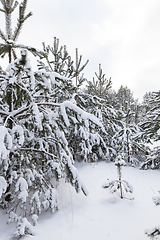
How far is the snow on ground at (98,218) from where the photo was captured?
97.4 inches

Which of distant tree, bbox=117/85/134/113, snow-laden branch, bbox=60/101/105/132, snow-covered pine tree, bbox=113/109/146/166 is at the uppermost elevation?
distant tree, bbox=117/85/134/113

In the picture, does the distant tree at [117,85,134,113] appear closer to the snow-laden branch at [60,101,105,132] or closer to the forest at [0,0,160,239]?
the forest at [0,0,160,239]

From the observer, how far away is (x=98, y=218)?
2.90 m

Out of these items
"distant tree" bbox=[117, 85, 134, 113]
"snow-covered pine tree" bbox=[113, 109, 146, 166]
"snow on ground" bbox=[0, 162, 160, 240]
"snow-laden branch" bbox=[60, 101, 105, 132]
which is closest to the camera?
"snow on ground" bbox=[0, 162, 160, 240]

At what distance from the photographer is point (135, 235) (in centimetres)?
241

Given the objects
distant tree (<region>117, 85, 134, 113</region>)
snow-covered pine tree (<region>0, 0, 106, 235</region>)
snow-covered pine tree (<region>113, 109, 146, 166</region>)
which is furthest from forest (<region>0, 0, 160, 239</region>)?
distant tree (<region>117, 85, 134, 113</region>)

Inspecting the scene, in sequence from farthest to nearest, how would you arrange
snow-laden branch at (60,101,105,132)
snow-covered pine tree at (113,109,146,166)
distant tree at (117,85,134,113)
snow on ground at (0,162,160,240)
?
1. distant tree at (117,85,134,113)
2. snow-covered pine tree at (113,109,146,166)
3. snow-laden branch at (60,101,105,132)
4. snow on ground at (0,162,160,240)

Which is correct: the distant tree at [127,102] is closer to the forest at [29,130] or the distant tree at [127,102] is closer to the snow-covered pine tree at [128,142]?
the snow-covered pine tree at [128,142]

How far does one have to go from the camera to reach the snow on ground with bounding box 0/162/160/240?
8.12 ft

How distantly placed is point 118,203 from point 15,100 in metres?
3.21

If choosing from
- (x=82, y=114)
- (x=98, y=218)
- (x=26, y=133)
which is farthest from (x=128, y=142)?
(x=26, y=133)

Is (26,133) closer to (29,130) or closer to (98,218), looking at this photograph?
(29,130)

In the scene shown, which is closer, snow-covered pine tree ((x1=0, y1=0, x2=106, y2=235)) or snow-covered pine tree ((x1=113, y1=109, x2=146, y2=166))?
snow-covered pine tree ((x1=0, y1=0, x2=106, y2=235))

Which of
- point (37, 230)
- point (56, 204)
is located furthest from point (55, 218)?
point (37, 230)
